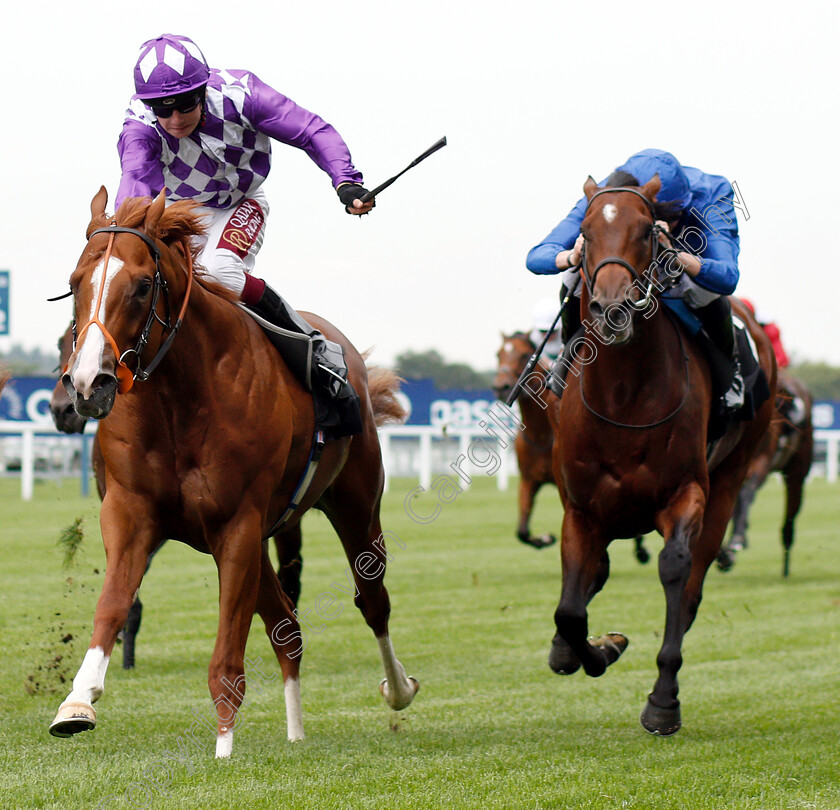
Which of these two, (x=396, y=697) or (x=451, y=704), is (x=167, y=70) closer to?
(x=396, y=697)

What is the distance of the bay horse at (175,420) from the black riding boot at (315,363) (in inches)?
2.9

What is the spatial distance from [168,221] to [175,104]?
2.02 feet

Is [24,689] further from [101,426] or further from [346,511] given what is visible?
[101,426]

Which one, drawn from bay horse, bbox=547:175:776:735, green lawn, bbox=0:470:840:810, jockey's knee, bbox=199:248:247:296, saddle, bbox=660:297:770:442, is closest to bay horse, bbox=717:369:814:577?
green lawn, bbox=0:470:840:810

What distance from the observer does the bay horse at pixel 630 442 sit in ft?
14.1

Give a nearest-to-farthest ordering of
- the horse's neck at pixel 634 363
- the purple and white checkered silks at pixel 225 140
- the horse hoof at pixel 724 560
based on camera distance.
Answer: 1. the purple and white checkered silks at pixel 225 140
2. the horse's neck at pixel 634 363
3. the horse hoof at pixel 724 560

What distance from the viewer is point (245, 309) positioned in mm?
4223

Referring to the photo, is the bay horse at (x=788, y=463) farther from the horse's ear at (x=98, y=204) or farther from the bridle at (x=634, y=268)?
the horse's ear at (x=98, y=204)

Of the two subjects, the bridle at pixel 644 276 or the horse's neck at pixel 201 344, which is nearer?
the horse's neck at pixel 201 344

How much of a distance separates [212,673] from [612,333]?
180cm

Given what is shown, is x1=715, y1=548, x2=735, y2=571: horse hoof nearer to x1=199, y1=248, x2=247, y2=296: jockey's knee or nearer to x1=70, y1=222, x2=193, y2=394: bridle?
x1=199, y1=248, x2=247, y2=296: jockey's knee

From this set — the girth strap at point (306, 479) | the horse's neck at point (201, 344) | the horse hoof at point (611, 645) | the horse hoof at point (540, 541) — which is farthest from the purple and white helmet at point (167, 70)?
the horse hoof at point (540, 541)


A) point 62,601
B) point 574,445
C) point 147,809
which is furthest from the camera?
point 62,601

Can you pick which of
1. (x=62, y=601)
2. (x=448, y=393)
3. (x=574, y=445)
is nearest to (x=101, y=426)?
(x=574, y=445)
